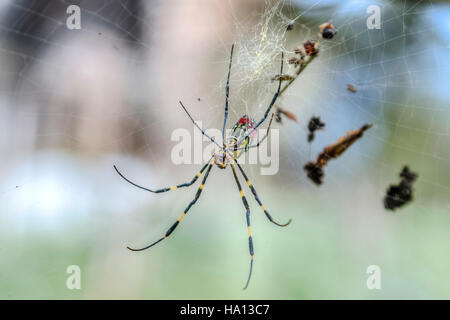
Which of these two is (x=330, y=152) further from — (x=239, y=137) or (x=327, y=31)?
(x=239, y=137)

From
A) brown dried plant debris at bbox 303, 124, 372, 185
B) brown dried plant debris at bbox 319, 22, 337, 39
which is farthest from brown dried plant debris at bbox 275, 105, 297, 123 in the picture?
brown dried plant debris at bbox 319, 22, 337, 39

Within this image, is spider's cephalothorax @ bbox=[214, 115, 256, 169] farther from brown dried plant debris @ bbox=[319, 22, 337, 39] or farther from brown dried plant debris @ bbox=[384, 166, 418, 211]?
brown dried plant debris @ bbox=[384, 166, 418, 211]

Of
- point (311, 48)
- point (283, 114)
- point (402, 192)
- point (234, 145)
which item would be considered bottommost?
point (402, 192)

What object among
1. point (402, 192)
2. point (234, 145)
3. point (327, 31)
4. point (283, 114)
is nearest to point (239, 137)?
point (234, 145)

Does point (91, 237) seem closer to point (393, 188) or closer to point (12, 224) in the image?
point (12, 224)
